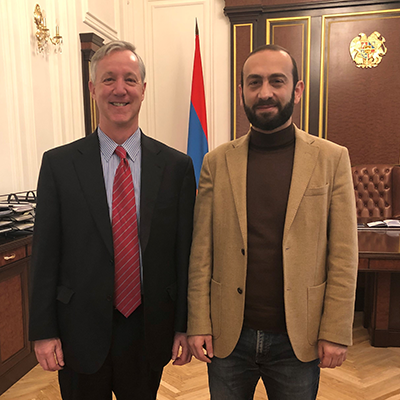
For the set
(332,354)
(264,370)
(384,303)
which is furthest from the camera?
(384,303)

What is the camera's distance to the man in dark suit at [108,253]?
3.92 feet

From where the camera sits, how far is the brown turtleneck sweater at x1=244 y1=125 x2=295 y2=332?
120cm

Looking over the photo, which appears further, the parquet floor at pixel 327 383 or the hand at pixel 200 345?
the parquet floor at pixel 327 383

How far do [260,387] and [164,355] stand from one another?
136 cm

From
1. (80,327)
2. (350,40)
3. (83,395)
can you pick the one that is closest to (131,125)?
(80,327)

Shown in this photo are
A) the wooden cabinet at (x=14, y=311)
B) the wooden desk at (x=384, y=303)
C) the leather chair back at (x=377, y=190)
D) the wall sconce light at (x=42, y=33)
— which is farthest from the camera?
the leather chair back at (x=377, y=190)

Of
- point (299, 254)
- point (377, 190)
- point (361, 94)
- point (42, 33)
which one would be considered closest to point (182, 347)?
point (299, 254)

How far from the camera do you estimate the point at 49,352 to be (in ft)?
3.95

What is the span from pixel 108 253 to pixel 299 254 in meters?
0.58

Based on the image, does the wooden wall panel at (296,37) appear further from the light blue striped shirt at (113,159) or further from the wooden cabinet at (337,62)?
the light blue striped shirt at (113,159)

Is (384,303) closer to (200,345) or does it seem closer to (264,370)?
(264,370)

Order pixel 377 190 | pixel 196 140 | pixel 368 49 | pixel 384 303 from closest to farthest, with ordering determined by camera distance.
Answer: pixel 384 303, pixel 377 190, pixel 368 49, pixel 196 140

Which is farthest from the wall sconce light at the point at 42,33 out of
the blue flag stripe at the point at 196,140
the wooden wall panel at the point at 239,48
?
the wooden wall panel at the point at 239,48

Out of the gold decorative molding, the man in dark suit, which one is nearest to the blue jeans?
the man in dark suit
